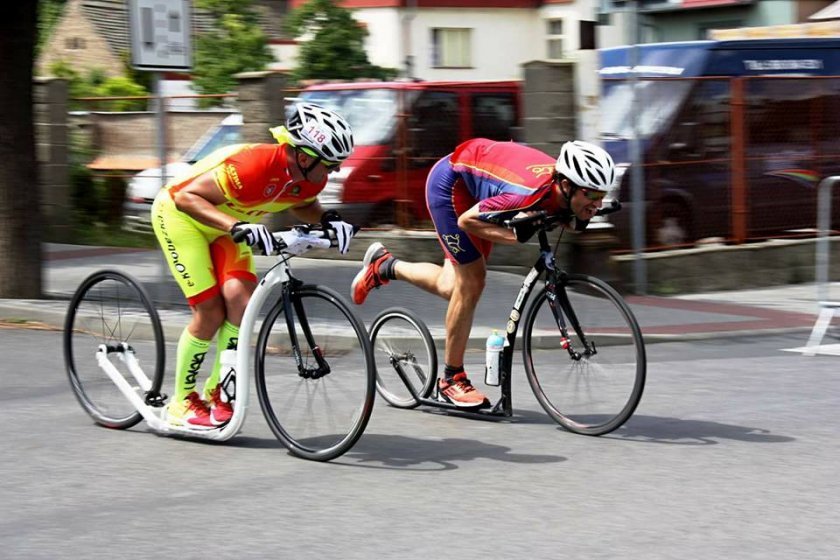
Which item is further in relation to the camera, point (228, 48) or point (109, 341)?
point (228, 48)

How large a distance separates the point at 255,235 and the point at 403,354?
1.96 meters

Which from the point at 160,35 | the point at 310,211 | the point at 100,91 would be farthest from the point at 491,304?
the point at 100,91

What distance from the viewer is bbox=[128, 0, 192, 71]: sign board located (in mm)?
10922

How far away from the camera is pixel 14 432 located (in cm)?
711

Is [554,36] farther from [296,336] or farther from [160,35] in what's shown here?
[296,336]

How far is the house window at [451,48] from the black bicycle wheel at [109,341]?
1416 inches

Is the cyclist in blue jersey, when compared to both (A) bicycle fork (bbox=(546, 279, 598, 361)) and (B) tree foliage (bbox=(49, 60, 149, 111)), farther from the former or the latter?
(B) tree foliage (bbox=(49, 60, 149, 111))

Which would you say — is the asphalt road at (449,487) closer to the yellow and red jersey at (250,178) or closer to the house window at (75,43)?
the yellow and red jersey at (250,178)

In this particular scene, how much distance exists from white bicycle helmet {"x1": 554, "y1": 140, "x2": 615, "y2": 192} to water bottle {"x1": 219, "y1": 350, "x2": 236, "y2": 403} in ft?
6.19

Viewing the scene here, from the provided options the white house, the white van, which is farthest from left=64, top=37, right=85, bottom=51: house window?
the white van

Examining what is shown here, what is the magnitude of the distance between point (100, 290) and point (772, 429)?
3.68 meters

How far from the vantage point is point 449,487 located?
5.91 meters

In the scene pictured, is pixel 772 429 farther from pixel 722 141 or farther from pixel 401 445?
pixel 722 141

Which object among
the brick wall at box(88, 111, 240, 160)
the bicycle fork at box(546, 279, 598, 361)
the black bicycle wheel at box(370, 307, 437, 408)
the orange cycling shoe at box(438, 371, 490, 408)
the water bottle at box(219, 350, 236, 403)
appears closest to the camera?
the water bottle at box(219, 350, 236, 403)
